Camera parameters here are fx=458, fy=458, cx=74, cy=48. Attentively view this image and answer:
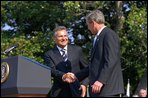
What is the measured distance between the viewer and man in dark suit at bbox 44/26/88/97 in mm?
5441

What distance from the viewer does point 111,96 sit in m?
4.29

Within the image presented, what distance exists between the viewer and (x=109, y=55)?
4273mm

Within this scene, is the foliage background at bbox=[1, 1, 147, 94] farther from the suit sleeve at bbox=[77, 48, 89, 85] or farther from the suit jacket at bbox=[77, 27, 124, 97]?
the suit jacket at bbox=[77, 27, 124, 97]

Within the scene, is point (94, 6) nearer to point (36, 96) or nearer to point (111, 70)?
point (111, 70)

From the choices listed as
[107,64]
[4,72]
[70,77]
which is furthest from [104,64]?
[4,72]

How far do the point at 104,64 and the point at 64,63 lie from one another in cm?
131

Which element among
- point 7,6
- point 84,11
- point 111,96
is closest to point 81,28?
point 84,11

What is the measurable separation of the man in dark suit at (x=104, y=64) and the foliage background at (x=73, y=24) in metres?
11.4

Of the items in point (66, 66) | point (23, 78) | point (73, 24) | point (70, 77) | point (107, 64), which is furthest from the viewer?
point (73, 24)

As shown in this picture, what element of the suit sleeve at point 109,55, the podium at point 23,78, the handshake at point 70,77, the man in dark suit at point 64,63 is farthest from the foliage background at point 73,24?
the podium at point 23,78

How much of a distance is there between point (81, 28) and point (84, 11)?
6.82 ft

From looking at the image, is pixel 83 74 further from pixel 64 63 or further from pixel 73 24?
pixel 73 24

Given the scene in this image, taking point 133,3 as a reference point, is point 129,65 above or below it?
below

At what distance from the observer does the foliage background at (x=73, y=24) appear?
16672 millimetres
